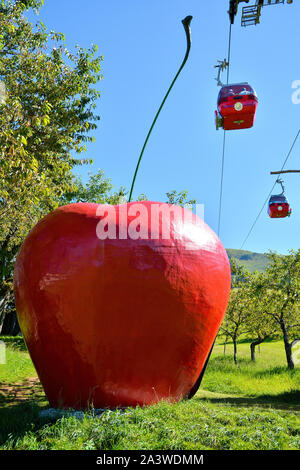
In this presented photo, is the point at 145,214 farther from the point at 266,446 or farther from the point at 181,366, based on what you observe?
the point at 266,446

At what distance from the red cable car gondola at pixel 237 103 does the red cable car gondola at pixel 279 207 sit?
3.86 m

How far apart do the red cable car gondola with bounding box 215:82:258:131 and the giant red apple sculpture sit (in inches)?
170

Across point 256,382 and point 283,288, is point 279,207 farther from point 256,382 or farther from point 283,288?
point 256,382

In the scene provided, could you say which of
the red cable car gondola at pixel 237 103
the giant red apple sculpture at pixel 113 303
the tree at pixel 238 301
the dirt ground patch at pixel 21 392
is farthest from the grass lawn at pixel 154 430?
the tree at pixel 238 301

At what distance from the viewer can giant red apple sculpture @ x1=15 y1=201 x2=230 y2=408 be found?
15.3 ft

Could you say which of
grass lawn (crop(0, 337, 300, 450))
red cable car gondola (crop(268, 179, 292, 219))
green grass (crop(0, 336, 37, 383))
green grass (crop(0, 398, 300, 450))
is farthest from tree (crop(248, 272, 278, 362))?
green grass (crop(0, 398, 300, 450))

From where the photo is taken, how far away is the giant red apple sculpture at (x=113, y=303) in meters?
4.65

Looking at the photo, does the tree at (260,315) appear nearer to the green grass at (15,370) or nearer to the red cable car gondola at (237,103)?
the red cable car gondola at (237,103)

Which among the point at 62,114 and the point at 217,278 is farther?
the point at 62,114

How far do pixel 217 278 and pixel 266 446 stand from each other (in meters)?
2.30

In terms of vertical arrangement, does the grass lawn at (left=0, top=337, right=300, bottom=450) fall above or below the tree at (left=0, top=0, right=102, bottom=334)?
below

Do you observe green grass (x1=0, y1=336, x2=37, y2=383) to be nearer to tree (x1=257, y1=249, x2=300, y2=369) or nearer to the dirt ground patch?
→ the dirt ground patch
